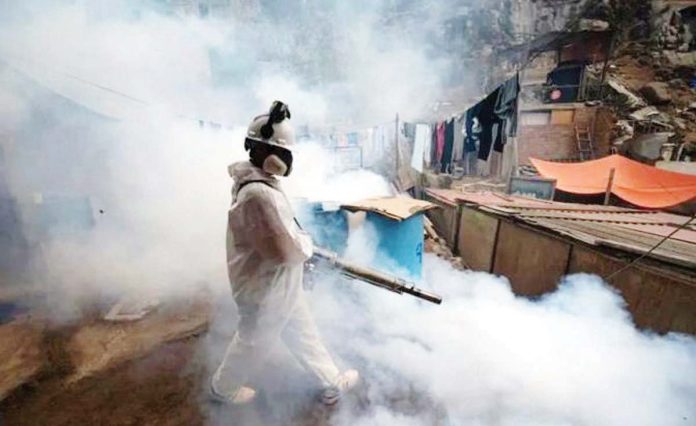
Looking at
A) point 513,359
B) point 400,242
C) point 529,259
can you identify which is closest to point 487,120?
point 529,259

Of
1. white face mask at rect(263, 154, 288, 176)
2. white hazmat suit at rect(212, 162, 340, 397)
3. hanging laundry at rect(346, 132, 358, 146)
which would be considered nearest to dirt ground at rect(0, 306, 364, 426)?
white hazmat suit at rect(212, 162, 340, 397)

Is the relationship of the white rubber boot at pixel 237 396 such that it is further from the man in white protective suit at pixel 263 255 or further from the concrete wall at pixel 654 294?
the concrete wall at pixel 654 294

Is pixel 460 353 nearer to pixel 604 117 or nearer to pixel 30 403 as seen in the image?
pixel 30 403

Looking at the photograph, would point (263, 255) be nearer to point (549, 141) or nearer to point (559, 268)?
point (559, 268)

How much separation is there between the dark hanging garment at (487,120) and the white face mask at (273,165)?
20.5ft

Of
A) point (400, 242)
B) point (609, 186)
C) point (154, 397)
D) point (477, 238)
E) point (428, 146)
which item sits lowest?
point (154, 397)

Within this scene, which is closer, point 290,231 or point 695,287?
point 290,231

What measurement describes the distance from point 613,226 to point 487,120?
3.43m

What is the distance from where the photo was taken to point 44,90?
5176mm

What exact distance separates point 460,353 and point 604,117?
17170 millimetres

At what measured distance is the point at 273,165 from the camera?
7.19ft

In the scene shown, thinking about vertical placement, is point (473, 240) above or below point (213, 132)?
below

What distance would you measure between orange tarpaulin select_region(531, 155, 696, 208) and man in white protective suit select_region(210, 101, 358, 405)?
8748 mm

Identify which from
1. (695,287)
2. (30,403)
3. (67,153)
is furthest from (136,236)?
(695,287)
